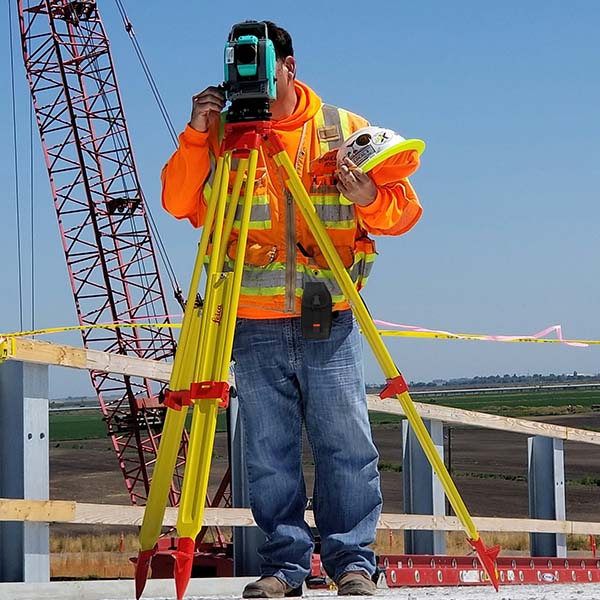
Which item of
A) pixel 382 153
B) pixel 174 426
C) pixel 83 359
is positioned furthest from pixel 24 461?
pixel 382 153

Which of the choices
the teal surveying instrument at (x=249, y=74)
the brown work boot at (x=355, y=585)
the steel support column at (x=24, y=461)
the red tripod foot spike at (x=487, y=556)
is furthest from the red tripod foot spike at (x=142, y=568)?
the teal surveying instrument at (x=249, y=74)

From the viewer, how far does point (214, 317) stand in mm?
3189

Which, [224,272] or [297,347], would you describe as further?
[297,347]

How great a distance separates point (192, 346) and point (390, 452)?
5850cm

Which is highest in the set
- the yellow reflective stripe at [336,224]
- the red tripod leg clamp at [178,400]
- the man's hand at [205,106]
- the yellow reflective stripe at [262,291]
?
the man's hand at [205,106]

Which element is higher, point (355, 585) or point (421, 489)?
point (421, 489)

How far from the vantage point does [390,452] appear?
200ft

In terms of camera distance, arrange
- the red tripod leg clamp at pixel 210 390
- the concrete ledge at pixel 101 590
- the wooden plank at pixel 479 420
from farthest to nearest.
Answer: the wooden plank at pixel 479 420 < the concrete ledge at pixel 101 590 < the red tripod leg clamp at pixel 210 390

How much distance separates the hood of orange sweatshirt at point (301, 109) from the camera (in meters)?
3.48

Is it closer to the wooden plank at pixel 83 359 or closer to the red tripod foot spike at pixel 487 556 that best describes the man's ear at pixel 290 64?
the wooden plank at pixel 83 359

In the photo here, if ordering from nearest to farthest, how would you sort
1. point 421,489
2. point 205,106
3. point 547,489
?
1. point 205,106
2. point 421,489
3. point 547,489

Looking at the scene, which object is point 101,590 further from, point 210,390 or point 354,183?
point 354,183

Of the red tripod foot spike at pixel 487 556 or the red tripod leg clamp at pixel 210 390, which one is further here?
the red tripod foot spike at pixel 487 556

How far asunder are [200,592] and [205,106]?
1815mm
